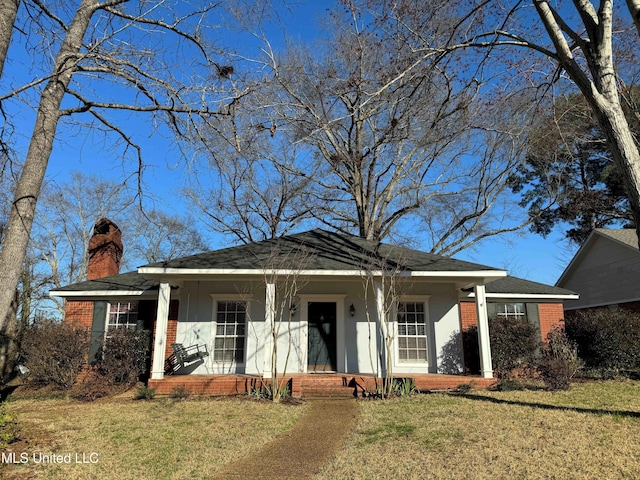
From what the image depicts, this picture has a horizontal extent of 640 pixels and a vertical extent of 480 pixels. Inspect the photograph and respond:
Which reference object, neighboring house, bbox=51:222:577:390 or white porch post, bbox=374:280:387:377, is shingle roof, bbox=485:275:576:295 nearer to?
neighboring house, bbox=51:222:577:390

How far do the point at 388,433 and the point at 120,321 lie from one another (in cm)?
887

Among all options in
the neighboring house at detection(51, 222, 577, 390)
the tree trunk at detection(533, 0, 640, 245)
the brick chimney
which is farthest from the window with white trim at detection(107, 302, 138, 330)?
the tree trunk at detection(533, 0, 640, 245)

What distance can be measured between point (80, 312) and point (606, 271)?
20531 mm

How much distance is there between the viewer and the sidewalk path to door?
4.66 metres

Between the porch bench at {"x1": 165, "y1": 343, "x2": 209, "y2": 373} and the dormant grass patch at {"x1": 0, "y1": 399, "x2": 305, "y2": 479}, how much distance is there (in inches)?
69.0

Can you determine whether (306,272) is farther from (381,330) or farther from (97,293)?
(97,293)

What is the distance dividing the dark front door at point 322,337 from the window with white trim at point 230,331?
1841 millimetres

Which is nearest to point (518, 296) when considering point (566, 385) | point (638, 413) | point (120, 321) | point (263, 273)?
point (566, 385)

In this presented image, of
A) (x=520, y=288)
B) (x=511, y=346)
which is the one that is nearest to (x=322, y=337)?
(x=511, y=346)

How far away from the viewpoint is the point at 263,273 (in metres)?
9.79

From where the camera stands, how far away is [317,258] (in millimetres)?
11031

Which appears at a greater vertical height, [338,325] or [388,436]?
[338,325]

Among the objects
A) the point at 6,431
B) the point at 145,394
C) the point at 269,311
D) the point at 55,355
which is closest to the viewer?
the point at 6,431

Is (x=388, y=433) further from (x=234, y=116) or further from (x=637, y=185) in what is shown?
(x=234, y=116)
